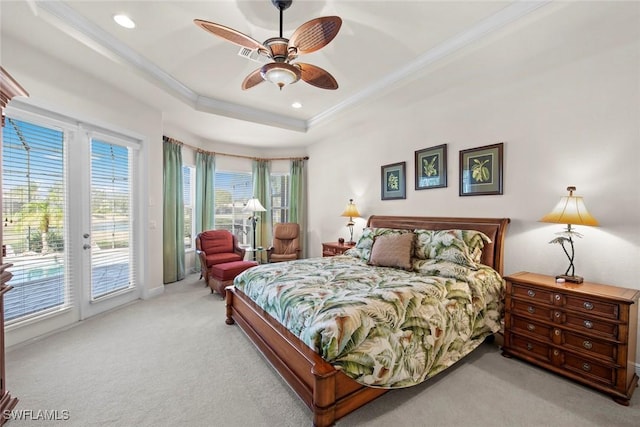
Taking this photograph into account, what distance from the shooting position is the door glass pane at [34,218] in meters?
2.61

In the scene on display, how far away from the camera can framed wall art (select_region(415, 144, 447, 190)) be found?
140 inches

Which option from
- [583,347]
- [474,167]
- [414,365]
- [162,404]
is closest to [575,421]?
[583,347]

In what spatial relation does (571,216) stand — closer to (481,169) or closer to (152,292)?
(481,169)

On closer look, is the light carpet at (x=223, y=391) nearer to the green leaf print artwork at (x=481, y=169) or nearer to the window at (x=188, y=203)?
the green leaf print artwork at (x=481, y=169)

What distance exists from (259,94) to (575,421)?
4.50 metres

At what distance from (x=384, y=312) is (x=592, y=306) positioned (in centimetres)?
→ 161

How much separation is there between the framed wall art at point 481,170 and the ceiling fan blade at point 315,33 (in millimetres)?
2203

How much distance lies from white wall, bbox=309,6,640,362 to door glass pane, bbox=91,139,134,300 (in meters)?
3.67

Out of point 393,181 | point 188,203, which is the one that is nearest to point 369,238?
point 393,181

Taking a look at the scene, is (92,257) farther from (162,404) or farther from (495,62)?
(495,62)

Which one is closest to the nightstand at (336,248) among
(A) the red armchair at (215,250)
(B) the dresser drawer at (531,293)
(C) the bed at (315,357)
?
(C) the bed at (315,357)

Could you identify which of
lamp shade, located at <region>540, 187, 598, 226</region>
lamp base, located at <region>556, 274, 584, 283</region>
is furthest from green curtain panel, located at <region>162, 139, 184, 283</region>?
lamp base, located at <region>556, 274, 584, 283</region>

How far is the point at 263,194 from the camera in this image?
6.45m

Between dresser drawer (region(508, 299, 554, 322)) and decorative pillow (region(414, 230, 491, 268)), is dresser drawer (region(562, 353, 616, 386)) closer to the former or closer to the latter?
dresser drawer (region(508, 299, 554, 322))
